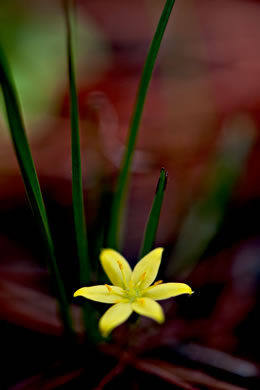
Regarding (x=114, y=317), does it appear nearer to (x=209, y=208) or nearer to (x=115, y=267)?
(x=115, y=267)

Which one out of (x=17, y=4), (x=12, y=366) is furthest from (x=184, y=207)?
(x=17, y=4)

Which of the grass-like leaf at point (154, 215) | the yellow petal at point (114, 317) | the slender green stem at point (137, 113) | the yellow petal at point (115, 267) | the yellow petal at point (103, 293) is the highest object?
the slender green stem at point (137, 113)

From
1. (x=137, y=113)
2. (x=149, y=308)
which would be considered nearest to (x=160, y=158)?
(x=137, y=113)

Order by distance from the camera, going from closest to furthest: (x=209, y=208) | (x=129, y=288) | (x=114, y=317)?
(x=114, y=317) → (x=129, y=288) → (x=209, y=208)

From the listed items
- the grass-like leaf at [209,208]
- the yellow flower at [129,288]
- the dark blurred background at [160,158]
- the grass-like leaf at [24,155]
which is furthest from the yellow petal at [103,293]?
the grass-like leaf at [209,208]

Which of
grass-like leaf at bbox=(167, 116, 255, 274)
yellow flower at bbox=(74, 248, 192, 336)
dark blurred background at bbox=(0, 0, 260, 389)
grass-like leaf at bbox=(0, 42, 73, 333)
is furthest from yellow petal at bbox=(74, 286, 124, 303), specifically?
grass-like leaf at bbox=(167, 116, 255, 274)

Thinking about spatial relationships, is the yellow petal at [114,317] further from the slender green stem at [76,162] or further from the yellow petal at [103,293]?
the slender green stem at [76,162]

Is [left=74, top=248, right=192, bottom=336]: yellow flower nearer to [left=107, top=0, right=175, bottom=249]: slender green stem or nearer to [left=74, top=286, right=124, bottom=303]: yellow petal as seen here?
[left=74, top=286, right=124, bottom=303]: yellow petal
